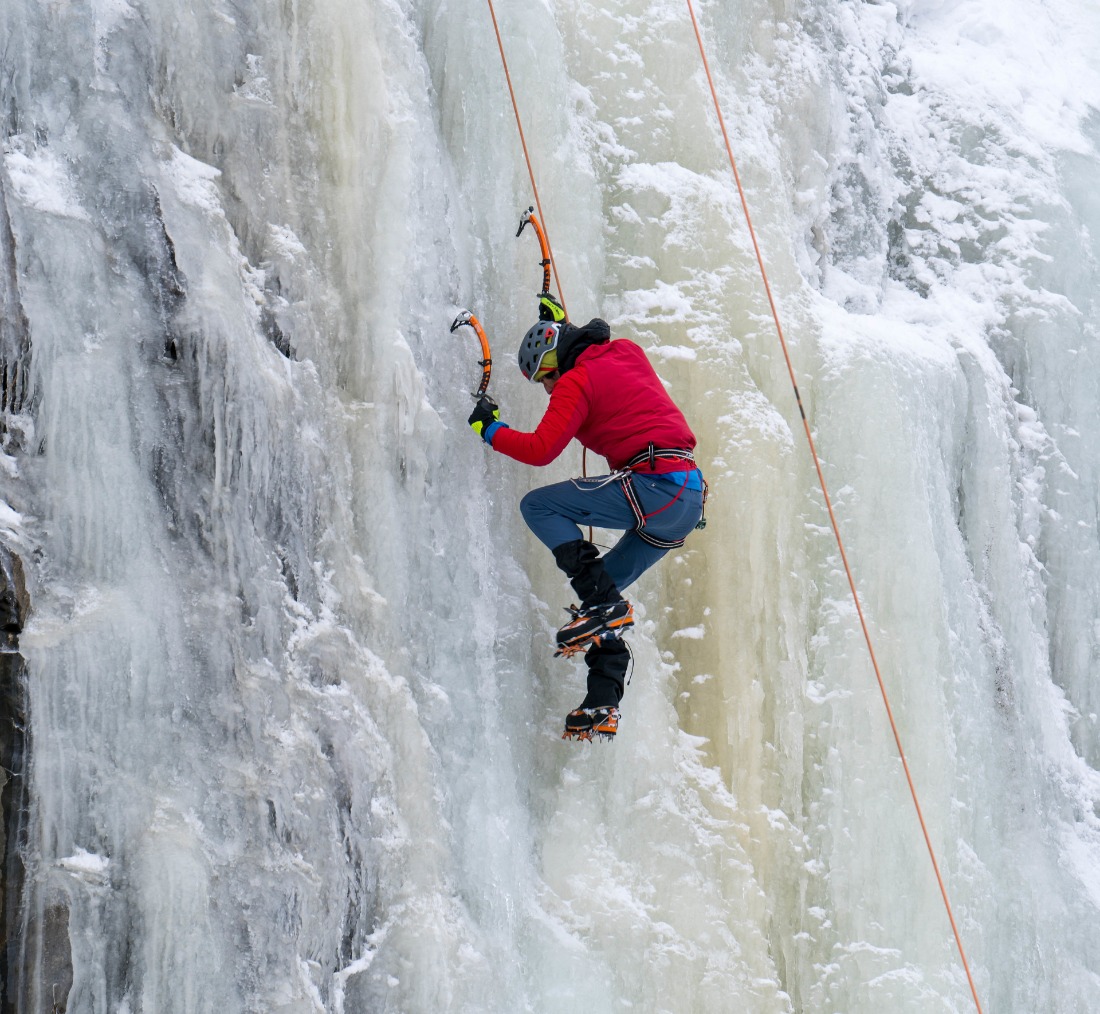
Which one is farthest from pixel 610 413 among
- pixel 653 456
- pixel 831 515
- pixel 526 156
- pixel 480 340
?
pixel 831 515

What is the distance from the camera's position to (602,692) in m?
4.62

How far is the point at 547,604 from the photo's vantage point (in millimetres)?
5188

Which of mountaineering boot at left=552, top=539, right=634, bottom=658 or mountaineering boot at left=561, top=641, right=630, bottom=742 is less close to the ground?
mountaineering boot at left=552, top=539, right=634, bottom=658

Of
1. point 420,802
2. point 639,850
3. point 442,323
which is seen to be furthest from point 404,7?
point 639,850

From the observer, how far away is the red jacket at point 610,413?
4.62 m

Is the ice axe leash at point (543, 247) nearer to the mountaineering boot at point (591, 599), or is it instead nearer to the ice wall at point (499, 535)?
the ice wall at point (499, 535)

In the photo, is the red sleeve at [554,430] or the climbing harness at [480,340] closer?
the red sleeve at [554,430]

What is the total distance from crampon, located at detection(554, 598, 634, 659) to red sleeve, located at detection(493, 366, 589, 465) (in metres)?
0.57

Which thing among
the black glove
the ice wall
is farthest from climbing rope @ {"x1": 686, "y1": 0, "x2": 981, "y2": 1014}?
the black glove

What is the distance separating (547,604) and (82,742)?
1.99 meters

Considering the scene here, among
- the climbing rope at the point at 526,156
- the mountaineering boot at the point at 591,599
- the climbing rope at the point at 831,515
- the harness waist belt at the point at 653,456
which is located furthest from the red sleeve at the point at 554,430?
the climbing rope at the point at 831,515

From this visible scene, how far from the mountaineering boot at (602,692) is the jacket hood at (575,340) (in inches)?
42.8

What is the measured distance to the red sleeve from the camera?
4.57 m

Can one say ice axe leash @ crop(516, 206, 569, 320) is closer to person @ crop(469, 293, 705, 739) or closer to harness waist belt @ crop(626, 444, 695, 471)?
person @ crop(469, 293, 705, 739)
